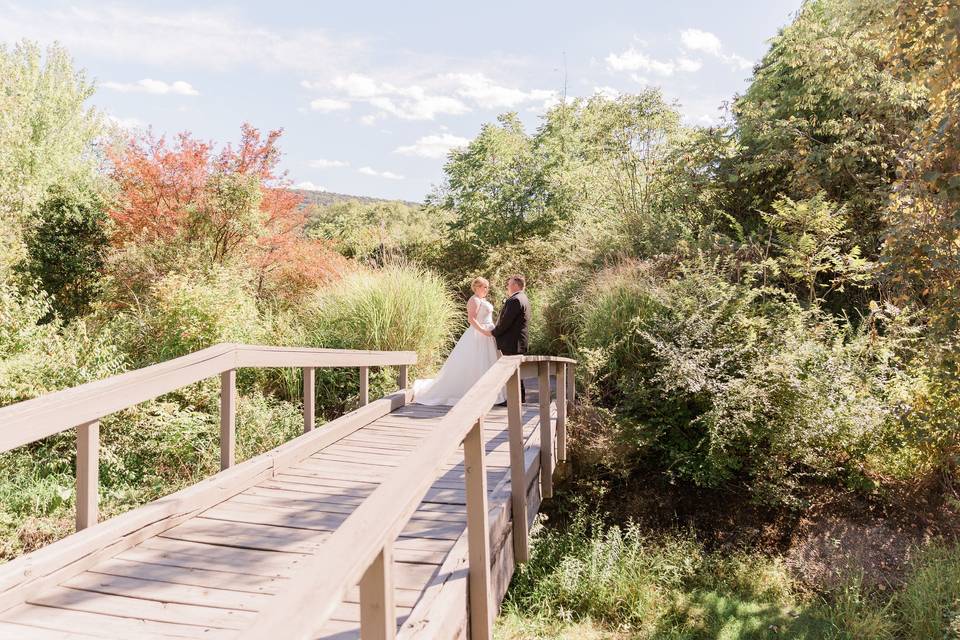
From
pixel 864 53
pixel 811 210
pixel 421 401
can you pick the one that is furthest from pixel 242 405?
pixel 864 53

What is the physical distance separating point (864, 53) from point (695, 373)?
7126mm

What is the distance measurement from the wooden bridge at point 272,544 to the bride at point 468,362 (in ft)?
10.3

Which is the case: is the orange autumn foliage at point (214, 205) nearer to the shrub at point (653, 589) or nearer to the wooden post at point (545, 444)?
the shrub at point (653, 589)

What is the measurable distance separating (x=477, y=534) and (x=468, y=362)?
5.35 meters

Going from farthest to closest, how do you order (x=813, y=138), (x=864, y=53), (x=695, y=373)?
(x=813, y=138) < (x=864, y=53) < (x=695, y=373)

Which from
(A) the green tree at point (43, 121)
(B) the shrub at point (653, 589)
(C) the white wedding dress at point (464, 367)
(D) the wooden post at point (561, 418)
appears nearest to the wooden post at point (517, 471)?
(B) the shrub at point (653, 589)

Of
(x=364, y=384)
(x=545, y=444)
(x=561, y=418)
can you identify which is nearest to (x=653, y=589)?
(x=561, y=418)

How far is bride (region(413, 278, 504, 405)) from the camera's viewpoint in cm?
798

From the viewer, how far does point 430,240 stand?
64.0ft

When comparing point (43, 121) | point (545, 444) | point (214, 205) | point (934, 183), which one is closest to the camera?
point (934, 183)

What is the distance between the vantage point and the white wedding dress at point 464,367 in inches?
314

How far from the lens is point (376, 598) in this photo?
159 cm

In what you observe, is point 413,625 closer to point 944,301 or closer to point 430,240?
point 944,301

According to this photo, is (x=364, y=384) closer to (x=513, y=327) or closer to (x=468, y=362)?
(x=468, y=362)
